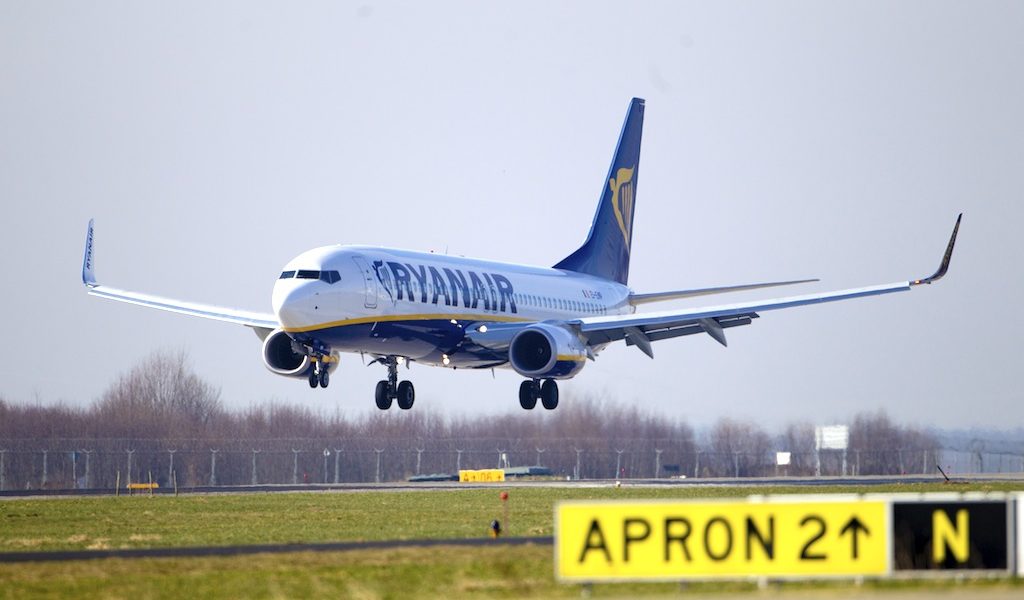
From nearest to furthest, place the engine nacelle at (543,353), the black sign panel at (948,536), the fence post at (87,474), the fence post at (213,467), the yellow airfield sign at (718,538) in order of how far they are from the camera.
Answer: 1. the yellow airfield sign at (718,538)
2. the black sign panel at (948,536)
3. the engine nacelle at (543,353)
4. the fence post at (87,474)
5. the fence post at (213,467)

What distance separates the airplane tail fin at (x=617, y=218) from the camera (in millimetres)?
65188

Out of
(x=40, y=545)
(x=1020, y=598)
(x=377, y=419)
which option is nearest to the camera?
(x=1020, y=598)

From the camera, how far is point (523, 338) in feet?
176

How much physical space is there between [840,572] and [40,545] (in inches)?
752

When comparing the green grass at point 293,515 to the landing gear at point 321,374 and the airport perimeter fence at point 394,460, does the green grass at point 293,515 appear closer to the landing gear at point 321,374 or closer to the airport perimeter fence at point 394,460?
the landing gear at point 321,374

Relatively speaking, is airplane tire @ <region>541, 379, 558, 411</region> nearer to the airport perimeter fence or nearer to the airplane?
the airplane

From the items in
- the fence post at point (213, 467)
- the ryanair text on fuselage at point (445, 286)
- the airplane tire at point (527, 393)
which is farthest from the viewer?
the fence post at point (213, 467)

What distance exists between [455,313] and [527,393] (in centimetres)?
687

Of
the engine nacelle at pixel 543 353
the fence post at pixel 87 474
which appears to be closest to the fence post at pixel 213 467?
the fence post at pixel 87 474

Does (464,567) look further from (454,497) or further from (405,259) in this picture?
(454,497)

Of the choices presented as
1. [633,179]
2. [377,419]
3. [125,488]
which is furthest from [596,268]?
[377,419]

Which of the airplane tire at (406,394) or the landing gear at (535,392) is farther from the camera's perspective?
the landing gear at (535,392)

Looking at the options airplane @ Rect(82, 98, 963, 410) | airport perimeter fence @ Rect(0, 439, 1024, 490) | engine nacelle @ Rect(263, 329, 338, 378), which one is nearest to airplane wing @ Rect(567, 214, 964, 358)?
airplane @ Rect(82, 98, 963, 410)

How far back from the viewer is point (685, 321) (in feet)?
178
